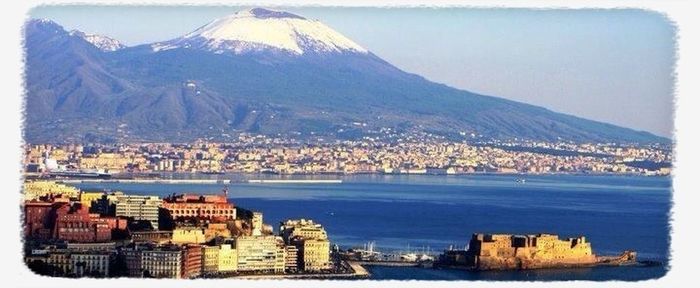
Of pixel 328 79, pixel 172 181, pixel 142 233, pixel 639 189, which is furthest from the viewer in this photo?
pixel 328 79

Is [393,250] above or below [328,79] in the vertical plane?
below

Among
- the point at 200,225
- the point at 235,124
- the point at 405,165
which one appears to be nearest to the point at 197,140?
the point at 235,124

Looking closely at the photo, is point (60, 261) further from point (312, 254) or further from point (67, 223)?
point (312, 254)

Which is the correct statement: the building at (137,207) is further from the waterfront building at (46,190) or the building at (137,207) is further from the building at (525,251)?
the building at (525,251)

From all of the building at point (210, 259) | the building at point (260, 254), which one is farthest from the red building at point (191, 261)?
the building at point (260, 254)

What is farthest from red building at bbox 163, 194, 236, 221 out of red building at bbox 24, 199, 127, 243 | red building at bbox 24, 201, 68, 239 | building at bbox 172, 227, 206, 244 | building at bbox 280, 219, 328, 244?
red building at bbox 24, 201, 68, 239

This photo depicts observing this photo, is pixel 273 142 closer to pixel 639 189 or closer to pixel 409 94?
pixel 409 94

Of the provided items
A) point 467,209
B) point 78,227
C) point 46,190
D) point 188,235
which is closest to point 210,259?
point 188,235

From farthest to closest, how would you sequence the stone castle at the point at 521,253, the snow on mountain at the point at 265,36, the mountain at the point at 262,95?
1. the mountain at the point at 262,95
2. the snow on mountain at the point at 265,36
3. the stone castle at the point at 521,253
